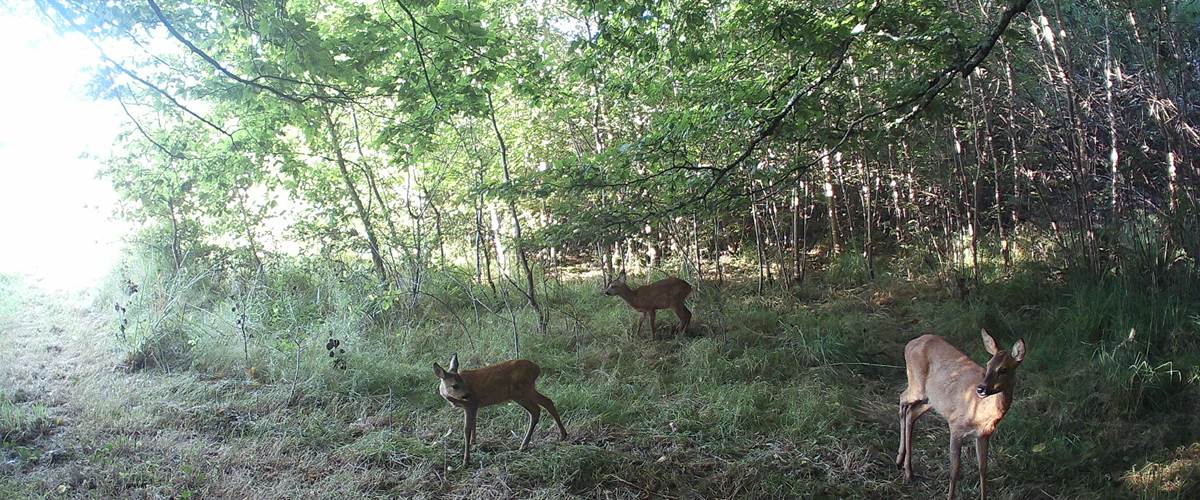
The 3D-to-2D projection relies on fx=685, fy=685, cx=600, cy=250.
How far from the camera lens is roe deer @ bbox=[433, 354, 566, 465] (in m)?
3.56

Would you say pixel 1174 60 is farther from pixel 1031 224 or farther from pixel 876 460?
pixel 876 460

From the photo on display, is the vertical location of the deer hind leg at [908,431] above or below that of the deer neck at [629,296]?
below

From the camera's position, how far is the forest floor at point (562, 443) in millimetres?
3455

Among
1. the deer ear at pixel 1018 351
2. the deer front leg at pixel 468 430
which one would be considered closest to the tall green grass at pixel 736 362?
the deer front leg at pixel 468 430

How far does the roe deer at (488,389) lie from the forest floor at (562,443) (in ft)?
0.63

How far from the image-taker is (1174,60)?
4844 mm

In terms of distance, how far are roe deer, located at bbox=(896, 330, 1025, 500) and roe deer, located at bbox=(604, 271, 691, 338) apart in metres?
2.52

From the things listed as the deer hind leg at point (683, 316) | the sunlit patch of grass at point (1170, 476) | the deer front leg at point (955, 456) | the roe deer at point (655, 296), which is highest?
the roe deer at point (655, 296)

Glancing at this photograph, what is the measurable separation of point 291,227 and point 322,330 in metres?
2.04

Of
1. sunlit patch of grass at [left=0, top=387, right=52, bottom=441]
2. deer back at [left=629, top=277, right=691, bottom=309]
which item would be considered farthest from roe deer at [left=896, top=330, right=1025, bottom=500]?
sunlit patch of grass at [left=0, top=387, right=52, bottom=441]

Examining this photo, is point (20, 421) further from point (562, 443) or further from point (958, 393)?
point (958, 393)

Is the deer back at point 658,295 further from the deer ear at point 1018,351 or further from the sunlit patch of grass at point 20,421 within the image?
the sunlit patch of grass at point 20,421

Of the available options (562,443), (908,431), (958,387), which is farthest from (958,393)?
(562,443)

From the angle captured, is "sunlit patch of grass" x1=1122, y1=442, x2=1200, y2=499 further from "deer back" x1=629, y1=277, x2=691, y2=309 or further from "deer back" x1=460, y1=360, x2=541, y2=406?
"deer back" x1=629, y1=277, x2=691, y2=309
